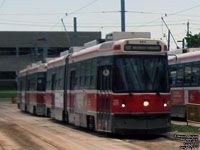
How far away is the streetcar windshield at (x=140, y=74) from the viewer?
17.0m

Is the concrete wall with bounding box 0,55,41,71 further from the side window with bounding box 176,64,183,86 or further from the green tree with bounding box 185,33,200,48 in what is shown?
the side window with bounding box 176,64,183,86

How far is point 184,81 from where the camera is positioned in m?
25.0

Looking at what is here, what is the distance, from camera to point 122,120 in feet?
55.1

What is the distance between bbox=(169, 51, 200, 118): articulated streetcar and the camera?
23.8 m

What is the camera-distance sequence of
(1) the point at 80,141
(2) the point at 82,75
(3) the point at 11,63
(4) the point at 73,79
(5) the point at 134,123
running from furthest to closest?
1. (3) the point at 11,63
2. (4) the point at 73,79
3. (2) the point at 82,75
4. (5) the point at 134,123
5. (1) the point at 80,141

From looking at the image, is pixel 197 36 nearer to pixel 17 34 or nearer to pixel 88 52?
pixel 17 34

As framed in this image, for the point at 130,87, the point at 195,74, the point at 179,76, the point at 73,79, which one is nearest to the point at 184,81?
the point at 179,76

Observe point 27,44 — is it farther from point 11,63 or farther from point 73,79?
point 73,79

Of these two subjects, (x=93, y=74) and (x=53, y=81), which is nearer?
(x=93, y=74)

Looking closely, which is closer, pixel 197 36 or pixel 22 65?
pixel 197 36

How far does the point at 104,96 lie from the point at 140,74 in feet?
4.59

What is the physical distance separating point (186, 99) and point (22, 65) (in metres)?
74.4

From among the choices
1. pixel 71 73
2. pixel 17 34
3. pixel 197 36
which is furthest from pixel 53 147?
pixel 17 34

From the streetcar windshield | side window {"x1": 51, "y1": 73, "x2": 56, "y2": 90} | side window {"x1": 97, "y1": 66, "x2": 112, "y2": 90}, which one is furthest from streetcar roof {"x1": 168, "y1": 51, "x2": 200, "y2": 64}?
side window {"x1": 97, "y1": 66, "x2": 112, "y2": 90}
